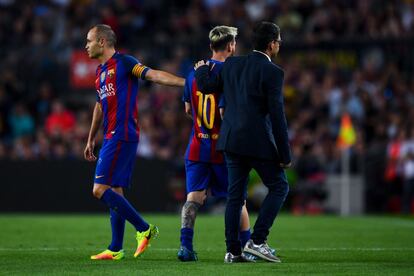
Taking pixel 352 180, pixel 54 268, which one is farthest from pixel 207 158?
pixel 352 180

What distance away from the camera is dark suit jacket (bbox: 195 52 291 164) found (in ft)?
33.0

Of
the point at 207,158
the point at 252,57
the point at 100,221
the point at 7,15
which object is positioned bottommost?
the point at 100,221

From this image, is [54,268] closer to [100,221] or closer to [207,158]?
[207,158]

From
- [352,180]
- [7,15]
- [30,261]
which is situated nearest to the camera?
[30,261]

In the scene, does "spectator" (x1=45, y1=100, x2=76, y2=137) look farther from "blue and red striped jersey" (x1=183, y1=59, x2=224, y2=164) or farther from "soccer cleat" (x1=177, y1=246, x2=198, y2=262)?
"soccer cleat" (x1=177, y1=246, x2=198, y2=262)

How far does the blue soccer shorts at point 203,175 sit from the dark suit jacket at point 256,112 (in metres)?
0.73

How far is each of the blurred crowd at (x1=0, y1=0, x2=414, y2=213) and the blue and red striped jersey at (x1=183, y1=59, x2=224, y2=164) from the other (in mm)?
12334

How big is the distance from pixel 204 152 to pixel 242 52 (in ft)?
47.5

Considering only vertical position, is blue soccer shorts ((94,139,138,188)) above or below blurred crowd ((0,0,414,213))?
below

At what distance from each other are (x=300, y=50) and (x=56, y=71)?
230 inches

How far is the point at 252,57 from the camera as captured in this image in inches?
404

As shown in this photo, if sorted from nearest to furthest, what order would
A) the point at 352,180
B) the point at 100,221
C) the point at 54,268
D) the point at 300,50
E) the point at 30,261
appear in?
the point at 54,268
the point at 30,261
the point at 100,221
the point at 352,180
the point at 300,50

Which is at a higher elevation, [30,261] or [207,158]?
[207,158]

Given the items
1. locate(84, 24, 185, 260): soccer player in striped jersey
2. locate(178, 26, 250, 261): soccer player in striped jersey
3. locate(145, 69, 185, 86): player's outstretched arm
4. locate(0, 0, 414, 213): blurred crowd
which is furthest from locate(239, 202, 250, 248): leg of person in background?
locate(0, 0, 414, 213): blurred crowd
